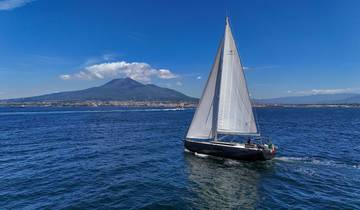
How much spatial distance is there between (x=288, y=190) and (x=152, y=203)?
1275 cm

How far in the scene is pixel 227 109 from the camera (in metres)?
35.9

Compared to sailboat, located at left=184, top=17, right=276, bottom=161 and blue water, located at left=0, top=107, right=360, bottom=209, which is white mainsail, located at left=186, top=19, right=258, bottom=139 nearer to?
sailboat, located at left=184, top=17, right=276, bottom=161

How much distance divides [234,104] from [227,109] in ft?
3.85

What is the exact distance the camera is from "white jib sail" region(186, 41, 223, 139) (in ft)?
123

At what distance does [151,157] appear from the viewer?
37781 mm

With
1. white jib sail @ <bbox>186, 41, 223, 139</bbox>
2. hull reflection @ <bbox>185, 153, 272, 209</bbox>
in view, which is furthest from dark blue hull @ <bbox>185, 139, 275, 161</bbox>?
white jib sail @ <bbox>186, 41, 223, 139</bbox>

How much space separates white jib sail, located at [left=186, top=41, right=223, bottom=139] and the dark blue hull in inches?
72.0

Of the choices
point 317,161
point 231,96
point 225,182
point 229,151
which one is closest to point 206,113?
point 231,96

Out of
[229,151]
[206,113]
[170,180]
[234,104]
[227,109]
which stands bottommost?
[170,180]

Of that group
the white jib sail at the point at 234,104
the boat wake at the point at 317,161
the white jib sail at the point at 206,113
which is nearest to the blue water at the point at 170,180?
the boat wake at the point at 317,161

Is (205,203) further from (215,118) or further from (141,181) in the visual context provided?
(215,118)

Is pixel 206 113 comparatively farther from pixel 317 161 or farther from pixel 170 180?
pixel 317 161

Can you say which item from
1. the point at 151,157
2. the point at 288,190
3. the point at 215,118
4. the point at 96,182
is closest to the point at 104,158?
the point at 151,157

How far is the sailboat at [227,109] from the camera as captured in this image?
34.5 meters
